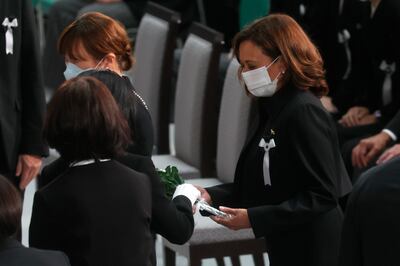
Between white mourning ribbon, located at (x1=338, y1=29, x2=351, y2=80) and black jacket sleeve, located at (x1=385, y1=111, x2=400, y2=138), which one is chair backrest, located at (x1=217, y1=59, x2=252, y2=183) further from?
white mourning ribbon, located at (x1=338, y1=29, x2=351, y2=80)

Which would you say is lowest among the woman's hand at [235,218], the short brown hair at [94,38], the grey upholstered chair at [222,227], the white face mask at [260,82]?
the grey upholstered chair at [222,227]

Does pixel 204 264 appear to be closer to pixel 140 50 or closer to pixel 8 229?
pixel 140 50

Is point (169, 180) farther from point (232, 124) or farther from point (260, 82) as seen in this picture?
point (232, 124)

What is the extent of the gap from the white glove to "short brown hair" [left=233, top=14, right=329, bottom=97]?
41 cm

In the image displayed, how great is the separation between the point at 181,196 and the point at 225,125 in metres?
1.57

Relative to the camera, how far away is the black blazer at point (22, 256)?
7.67 feet

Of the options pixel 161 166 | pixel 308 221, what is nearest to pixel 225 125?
pixel 161 166

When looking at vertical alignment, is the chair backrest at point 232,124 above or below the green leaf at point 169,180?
below

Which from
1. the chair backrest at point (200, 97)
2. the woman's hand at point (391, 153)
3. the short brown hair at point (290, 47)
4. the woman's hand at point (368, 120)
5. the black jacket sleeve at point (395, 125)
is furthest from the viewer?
the woman's hand at point (368, 120)

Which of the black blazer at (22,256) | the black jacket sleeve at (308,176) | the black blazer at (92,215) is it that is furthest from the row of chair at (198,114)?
the black blazer at (22,256)

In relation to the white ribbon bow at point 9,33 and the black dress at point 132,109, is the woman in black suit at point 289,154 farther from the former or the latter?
the white ribbon bow at point 9,33

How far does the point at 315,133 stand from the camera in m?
2.97

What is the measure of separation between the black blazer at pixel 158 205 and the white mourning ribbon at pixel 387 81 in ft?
7.25

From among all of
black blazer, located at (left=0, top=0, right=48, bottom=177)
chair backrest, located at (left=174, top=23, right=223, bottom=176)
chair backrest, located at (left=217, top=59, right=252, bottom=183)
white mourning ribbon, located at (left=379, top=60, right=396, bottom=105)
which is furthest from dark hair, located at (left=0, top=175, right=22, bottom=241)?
white mourning ribbon, located at (left=379, top=60, right=396, bottom=105)
